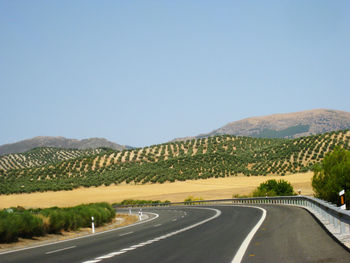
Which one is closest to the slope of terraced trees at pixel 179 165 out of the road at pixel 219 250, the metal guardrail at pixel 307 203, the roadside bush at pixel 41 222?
the metal guardrail at pixel 307 203

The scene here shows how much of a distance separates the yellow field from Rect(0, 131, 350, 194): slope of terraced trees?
4.65 metres

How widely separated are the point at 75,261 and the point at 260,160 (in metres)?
100

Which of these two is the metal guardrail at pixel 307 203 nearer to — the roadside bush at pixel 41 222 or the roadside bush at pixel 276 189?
the roadside bush at pixel 276 189

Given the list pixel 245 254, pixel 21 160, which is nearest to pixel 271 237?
pixel 245 254

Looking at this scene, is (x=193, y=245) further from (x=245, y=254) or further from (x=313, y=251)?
(x=313, y=251)

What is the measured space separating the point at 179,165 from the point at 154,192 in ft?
77.9

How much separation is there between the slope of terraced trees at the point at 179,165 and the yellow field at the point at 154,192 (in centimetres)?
465

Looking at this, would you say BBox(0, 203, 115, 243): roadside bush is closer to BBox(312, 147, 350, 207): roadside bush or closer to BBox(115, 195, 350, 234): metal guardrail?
BBox(115, 195, 350, 234): metal guardrail

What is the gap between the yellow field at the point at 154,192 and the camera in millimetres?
79062

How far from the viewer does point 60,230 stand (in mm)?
26781

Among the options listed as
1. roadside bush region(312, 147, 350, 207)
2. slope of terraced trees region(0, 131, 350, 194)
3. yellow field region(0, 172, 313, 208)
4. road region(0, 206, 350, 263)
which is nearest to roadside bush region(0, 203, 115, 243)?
road region(0, 206, 350, 263)

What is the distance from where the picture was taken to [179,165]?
375ft

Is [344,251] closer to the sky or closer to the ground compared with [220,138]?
closer to the ground

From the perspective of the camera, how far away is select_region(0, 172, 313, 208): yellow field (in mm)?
Answer: 79062
